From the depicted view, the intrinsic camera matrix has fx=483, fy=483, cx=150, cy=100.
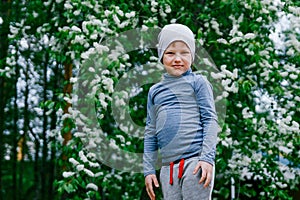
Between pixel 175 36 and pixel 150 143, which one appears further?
pixel 150 143

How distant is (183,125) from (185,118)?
3 centimetres

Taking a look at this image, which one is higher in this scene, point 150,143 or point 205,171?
point 150,143

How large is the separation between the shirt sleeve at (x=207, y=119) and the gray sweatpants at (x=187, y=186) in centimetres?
6

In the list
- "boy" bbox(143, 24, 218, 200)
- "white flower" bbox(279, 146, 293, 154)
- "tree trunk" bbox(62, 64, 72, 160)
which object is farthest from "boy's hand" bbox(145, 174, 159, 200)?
"white flower" bbox(279, 146, 293, 154)

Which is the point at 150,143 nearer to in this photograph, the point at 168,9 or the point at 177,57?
the point at 177,57

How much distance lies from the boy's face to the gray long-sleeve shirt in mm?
36

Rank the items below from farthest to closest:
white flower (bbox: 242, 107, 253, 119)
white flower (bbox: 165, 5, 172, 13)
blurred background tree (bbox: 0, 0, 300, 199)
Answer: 1. white flower (bbox: 242, 107, 253, 119)
2. white flower (bbox: 165, 5, 172, 13)
3. blurred background tree (bbox: 0, 0, 300, 199)

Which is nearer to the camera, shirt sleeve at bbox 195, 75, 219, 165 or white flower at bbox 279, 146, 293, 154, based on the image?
shirt sleeve at bbox 195, 75, 219, 165

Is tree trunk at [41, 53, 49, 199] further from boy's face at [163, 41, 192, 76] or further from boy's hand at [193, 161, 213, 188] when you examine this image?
boy's hand at [193, 161, 213, 188]

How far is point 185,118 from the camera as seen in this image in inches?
75.7

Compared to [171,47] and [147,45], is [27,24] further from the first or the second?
[171,47]

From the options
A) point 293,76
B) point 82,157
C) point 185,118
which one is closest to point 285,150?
point 293,76

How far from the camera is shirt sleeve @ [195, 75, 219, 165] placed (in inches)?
72.9

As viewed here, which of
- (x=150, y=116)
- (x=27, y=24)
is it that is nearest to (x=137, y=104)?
(x=27, y=24)
